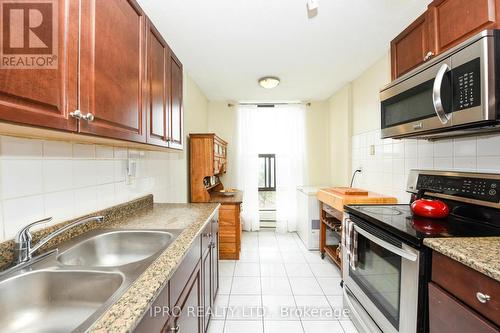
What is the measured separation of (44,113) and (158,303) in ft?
2.15

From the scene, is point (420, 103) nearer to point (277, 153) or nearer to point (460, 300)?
point (460, 300)

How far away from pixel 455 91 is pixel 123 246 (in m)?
1.87

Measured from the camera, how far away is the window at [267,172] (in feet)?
13.9

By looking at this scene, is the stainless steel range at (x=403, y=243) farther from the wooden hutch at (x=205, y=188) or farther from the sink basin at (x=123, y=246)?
the wooden hutch at (x=205, y=188)

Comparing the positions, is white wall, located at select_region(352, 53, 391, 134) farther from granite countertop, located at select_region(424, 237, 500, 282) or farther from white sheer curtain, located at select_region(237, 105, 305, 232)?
granite countertop, located at select_region(424, 237, 500, 282)

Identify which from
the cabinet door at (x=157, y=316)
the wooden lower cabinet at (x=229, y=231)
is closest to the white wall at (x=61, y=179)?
the cabinet door at (x=157, y=316)

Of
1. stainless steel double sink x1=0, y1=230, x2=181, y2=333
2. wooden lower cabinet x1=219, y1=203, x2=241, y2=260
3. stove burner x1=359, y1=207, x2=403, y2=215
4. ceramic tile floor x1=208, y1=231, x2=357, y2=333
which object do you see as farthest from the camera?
wooden lower cabinet x1=219, y1=203, x2=241, y2=260

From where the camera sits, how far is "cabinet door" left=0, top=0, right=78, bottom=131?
58 centimetres

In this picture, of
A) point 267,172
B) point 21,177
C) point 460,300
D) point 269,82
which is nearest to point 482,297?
point 460,300

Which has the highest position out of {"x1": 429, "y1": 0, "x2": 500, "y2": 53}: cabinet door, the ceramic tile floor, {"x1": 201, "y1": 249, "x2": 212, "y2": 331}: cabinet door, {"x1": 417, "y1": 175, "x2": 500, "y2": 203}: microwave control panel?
{"x1": 429, "y1": 0, "x2": 500, "y2": 53}: cabinet door

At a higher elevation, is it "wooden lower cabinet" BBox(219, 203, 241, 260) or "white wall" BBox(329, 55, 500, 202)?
"white wall" BBox(329, 55, 500, 202)

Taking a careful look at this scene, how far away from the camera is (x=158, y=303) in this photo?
2.47ft

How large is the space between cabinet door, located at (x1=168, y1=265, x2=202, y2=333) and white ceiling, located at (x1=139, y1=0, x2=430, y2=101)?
1761 mm

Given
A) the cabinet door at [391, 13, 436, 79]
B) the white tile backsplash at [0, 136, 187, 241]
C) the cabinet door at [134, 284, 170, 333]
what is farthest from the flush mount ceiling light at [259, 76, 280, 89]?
the cabinet door at [134, 284, 170, 333]
